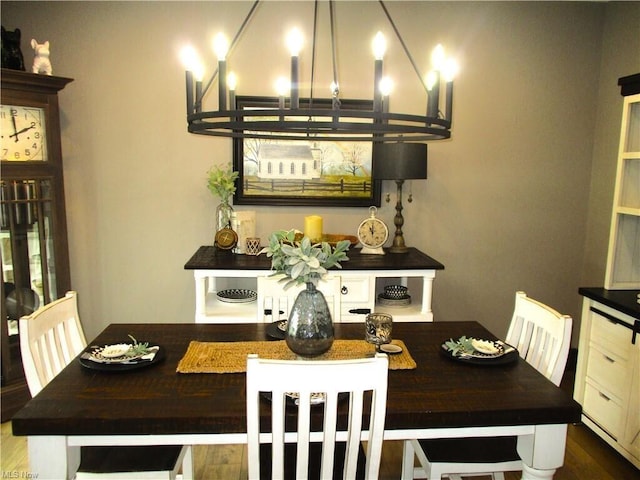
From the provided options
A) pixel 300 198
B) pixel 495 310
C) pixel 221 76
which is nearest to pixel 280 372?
pixel 221 76

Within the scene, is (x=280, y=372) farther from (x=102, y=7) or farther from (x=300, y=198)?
(x=102, y=7)

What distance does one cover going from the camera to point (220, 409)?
145 cm

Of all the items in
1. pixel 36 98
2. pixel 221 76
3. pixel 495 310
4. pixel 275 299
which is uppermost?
pixel 36 98

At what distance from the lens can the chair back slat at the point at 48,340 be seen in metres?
1.68

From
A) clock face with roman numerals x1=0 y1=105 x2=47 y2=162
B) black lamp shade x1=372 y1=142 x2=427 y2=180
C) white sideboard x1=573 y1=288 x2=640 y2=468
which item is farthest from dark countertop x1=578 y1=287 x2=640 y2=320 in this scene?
clock face with roman numerals x1=0 y1=105 x2=47 y2=162

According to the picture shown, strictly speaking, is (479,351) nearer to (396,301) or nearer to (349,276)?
(349,276)

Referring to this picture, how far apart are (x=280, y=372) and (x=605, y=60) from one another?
3272 millimetres

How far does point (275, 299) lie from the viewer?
235 cm

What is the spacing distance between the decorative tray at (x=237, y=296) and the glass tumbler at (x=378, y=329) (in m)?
1.28

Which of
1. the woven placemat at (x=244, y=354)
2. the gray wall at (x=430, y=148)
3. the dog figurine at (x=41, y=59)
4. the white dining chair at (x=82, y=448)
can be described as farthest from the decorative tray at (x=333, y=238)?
the dog figurine at (x=41, y=59)

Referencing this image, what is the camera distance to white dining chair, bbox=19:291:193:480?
5.34 ft

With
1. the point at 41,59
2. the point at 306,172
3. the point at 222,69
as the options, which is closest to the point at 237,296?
the point at 306,172

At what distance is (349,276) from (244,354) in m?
1.15

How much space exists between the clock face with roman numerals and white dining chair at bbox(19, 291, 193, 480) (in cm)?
124
